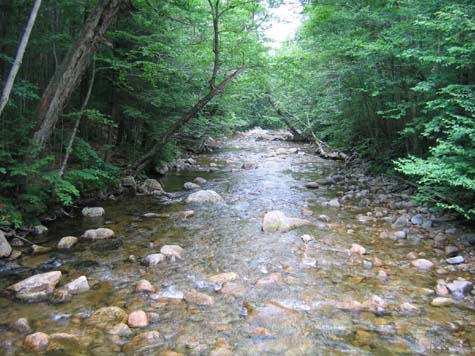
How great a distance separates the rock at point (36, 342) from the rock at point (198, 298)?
142 cm

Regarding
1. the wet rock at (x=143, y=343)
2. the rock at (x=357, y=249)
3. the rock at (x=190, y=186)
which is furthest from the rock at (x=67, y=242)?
the rock at (x=190, y=186)

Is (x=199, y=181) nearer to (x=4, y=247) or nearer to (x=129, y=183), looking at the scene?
(x=129, y=183)

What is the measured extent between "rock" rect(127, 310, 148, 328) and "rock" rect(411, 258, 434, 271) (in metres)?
3.60

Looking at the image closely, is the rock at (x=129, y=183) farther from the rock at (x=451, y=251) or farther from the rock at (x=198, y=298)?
the rock at (x=451, y=251)

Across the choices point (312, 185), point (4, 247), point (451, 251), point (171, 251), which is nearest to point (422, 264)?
point (451, 251)

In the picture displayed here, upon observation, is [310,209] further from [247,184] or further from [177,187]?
[177,187]

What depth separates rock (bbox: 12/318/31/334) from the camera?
3.22 meters

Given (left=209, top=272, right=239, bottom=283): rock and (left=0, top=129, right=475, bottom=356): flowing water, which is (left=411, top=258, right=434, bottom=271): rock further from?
(left=209, top=272, right=239, bottom=283): rock

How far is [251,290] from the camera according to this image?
4172mm

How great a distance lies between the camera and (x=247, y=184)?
1059cm

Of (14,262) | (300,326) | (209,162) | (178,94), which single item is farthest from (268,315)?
(209,162)

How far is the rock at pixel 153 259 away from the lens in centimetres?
485

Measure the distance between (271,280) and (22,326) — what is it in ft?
8.79

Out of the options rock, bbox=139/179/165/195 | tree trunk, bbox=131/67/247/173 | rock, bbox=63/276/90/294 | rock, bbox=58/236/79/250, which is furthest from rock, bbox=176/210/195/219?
rock, bbox=63/276/90/294
